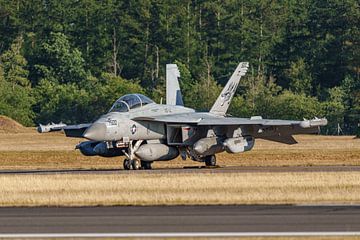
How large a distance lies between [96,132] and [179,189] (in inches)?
358

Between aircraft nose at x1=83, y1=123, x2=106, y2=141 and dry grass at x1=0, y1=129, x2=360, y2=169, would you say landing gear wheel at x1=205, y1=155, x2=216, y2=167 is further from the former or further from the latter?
aircraft nose at x1=83, y1=123, x2=106, y2=141

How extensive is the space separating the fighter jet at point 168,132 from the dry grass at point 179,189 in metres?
4.52

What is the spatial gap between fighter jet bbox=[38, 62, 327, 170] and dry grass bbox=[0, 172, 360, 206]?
452 cm

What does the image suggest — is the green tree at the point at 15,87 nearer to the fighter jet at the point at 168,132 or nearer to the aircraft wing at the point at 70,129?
the aircraft wing at the point at 70,129

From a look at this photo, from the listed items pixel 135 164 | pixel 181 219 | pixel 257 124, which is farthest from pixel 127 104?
pixel 181 219

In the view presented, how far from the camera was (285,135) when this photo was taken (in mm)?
37750

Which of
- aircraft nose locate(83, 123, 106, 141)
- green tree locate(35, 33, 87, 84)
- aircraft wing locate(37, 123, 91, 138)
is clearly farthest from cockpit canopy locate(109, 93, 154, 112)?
green tree locate(35, 33, 87, 84)

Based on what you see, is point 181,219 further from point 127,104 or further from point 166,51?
point 166,51

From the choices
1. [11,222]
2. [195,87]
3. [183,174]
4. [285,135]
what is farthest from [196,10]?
[11,222]

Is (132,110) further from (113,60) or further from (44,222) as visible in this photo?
(113,60)

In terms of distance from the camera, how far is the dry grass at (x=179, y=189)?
22.4m

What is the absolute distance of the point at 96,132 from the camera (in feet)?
112

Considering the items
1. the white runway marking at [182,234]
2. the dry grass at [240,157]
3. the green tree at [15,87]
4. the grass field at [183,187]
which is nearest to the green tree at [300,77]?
the green tree at [15,87]

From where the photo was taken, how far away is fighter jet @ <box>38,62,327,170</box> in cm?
3538
